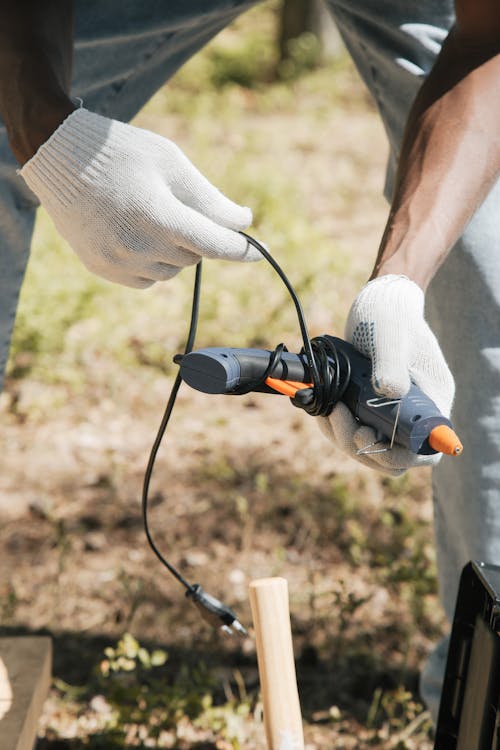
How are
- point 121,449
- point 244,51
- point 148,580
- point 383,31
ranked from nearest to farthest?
point 383,31 → point 148,580 → point 121,449 → point 244,51

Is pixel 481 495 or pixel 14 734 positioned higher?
pixel 481 495

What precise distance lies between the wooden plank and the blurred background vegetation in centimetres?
12

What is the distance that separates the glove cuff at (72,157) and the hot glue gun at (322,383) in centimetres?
29

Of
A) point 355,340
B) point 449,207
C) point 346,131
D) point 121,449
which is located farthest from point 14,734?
point 346,131

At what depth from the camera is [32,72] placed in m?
1.27

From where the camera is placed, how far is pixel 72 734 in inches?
69.6

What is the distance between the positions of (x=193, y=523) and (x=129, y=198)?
4.67 feet

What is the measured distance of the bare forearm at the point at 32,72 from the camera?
124 cm

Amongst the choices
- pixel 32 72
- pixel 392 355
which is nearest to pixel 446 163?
pixel 392 355

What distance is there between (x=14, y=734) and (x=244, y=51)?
712cm

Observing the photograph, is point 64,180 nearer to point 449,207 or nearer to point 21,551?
point 449,207

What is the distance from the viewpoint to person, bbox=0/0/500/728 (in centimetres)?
118

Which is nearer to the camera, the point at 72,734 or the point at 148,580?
the point at 72,734

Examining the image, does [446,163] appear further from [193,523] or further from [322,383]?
Result: [193,523]
